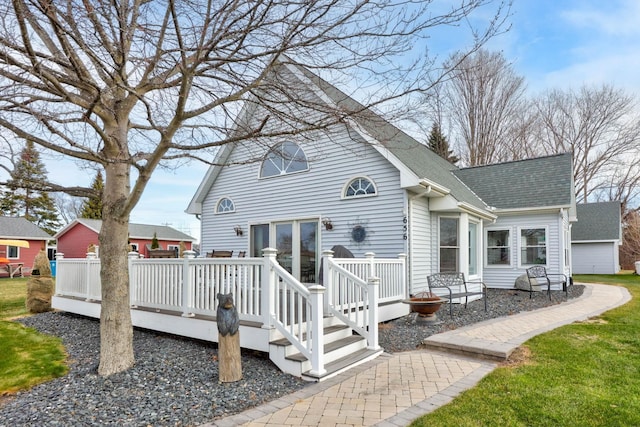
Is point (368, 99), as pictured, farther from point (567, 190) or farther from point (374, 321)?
point (567, 190)

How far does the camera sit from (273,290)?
5027mm

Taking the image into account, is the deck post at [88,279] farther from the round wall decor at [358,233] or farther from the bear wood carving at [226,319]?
the round wall decor at [358,233]

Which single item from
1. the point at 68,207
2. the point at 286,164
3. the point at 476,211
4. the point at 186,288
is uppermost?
the point at 68,207

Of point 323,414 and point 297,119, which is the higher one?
point 297,119

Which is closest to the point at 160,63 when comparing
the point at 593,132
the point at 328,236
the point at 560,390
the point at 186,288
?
the point at 186,288

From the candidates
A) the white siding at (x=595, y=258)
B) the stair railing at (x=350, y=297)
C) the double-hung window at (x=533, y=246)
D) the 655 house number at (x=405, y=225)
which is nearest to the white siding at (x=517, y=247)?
the double-hung window at (x=533, y=246)

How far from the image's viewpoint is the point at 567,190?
11594 mm

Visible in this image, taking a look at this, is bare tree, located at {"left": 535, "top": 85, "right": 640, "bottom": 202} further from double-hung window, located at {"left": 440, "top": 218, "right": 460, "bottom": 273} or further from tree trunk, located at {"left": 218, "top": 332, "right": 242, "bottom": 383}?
tree trunk, located at {"left": 218, "top": 332, "right": 242, "bottom": 383}

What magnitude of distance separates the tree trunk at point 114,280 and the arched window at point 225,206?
21.7 feet

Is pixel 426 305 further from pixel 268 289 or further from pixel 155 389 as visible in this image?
pixel 155 389

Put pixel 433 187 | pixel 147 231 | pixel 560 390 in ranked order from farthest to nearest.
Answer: pixel 147 231 < pixel 433 187 < pixel 560 390

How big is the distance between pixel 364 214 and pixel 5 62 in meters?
6.98

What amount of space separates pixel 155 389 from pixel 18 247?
88.2ft

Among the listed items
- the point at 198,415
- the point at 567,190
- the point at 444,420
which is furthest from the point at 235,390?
the point at 567,190
